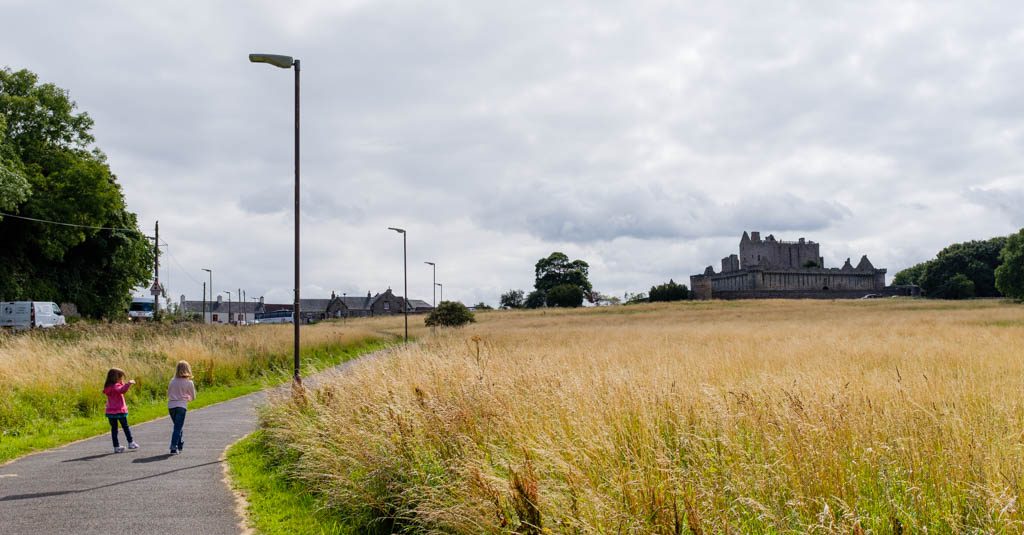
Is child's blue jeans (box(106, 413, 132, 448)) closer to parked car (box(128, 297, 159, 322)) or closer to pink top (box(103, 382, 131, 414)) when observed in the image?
pink top (box(103, 382, 131, 414))

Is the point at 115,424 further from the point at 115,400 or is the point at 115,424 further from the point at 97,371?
the point at 97,371

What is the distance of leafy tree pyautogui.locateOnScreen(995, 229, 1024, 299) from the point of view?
2768 inches

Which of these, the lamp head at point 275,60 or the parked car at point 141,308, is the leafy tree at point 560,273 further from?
the lamp head at point 275,60

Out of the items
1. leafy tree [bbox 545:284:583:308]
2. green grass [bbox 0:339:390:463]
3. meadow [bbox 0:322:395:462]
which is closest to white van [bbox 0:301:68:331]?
meadow [bbox 0:322:395:462]

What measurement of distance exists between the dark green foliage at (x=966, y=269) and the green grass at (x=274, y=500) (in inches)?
4286

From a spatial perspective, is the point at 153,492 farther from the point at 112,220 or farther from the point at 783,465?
the point at 112,220

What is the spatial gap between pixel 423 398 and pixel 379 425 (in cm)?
72

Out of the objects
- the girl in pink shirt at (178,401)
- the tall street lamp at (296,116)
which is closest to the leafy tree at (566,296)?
the tall street lamp at (296,116)

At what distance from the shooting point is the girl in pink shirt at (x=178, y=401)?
11.5 meters

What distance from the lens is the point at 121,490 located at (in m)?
8.95

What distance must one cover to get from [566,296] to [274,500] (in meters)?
102

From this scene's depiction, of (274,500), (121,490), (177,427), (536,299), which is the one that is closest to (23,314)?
(177,427)

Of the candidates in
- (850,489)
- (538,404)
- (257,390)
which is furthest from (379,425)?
(257,390)

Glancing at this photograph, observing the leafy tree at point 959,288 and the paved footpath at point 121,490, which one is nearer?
the paved footpath at point 121,490
